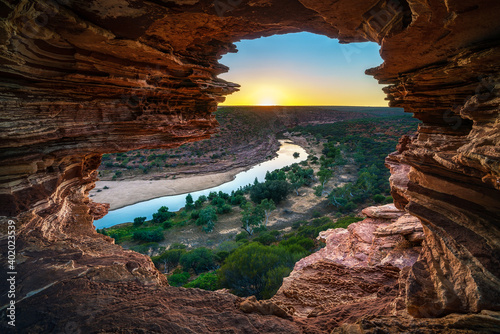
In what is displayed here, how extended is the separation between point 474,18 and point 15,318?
7.72m

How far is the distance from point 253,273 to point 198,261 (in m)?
6.04

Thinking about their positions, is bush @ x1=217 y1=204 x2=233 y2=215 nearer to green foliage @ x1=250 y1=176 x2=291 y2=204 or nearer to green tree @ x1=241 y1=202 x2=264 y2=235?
green tree @ x1=241 y1=202 x2=264 y2=235

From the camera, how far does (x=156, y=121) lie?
871 cm

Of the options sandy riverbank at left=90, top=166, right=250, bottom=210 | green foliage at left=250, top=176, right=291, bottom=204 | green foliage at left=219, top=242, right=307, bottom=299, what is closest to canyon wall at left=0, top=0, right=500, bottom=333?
green foliage at left=219, top=242, right=307, bottom=299

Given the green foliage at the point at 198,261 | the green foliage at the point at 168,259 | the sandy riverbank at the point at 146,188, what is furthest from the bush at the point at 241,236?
the sandy riverbank at the point at 146,188

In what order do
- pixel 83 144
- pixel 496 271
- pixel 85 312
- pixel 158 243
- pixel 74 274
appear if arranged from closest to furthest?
pixel 496 271 < pixel 85 312 < pixel 74 274 < pixel 83 144 < pixel 158 243

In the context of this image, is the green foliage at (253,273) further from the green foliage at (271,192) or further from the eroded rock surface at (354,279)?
the green foliage at (271,192)

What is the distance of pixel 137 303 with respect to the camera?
3838mm

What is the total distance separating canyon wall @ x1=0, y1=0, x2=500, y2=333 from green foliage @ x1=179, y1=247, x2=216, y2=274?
8.33 metres

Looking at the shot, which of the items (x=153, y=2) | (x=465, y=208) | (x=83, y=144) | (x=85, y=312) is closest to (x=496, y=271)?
(x=465, y=208)

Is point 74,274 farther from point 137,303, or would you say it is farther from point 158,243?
point 158,243

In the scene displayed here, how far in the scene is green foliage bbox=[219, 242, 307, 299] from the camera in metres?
9.43

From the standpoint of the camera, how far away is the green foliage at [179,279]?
12.6 meters

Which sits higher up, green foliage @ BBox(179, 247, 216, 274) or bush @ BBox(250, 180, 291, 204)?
bush @ BBox(250, 180, 291, 204)
